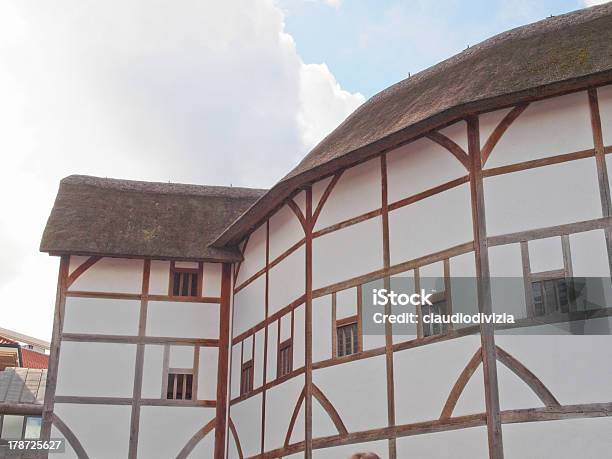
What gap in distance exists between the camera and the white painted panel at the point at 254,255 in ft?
57.8

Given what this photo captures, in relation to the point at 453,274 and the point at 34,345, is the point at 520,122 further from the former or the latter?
the point at 34,345

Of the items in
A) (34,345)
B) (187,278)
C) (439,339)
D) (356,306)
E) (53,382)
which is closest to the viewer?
(439,339)

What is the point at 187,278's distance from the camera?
767 inches

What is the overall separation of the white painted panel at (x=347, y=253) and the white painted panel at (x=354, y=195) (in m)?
0.25

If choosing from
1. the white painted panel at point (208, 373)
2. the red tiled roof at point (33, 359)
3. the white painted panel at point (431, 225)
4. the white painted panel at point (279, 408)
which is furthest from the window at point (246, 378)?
the red tiled roof at point (33, 359)

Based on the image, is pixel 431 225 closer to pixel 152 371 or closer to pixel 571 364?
pixel 571 364

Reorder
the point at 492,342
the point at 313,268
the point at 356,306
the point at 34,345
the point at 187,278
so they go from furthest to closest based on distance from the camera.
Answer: the point at 34,345, the point at 187,278, the point at 313,268, the point at 356,306, the point at 492,342

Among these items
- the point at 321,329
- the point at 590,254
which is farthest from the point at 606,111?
the point at 321,329

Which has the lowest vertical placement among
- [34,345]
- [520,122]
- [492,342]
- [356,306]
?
[492,342]

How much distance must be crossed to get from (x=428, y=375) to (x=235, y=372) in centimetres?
727

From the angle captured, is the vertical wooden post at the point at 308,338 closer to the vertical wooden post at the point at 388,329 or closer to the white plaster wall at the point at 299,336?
the white plaster wall at the point at 299,336

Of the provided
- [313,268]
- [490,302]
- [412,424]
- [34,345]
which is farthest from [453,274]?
[34,345]

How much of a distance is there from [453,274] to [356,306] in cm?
217

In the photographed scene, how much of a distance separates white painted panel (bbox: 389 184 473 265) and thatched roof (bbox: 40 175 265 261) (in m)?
6.60
